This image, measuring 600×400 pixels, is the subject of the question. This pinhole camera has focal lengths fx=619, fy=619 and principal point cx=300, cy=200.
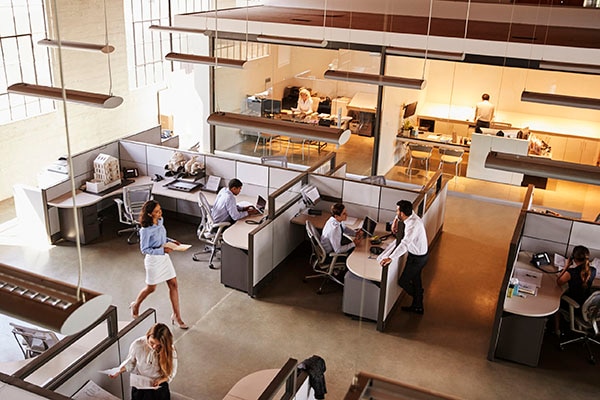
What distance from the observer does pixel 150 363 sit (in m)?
4.55

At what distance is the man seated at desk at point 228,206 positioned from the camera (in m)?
7.55

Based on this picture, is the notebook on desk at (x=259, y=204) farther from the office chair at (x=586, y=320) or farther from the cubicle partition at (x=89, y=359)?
the office chair at (x=586, y=320)

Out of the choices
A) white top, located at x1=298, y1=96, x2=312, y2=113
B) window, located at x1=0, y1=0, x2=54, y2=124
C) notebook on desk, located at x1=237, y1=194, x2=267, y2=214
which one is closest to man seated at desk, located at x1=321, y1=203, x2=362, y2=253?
notebook on desk, located at x1=237, y1=194, x2=267, y2=214

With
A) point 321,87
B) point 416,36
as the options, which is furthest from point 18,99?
point 416,36

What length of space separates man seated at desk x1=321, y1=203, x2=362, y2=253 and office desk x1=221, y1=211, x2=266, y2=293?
92cm

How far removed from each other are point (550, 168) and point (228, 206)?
4.05 m

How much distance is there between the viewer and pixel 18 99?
10781mm

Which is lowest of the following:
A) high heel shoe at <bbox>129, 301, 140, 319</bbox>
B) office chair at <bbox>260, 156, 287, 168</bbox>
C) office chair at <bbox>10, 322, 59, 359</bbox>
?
high heel shoe at <bbox>129, 301, 140, 319</bbox>

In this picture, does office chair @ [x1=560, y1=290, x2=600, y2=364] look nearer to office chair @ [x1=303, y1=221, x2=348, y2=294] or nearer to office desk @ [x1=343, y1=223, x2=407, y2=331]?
office desk @ [x1=343, y1=223, x2=407, y2=331]

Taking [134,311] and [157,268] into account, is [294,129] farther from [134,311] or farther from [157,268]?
[134,311]

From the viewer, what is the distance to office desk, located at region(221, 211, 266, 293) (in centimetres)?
725

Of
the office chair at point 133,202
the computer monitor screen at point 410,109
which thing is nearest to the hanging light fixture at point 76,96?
the office chair at point 133,202

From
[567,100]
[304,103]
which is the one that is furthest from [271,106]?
[567,100]

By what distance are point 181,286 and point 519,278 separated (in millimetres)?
3918
